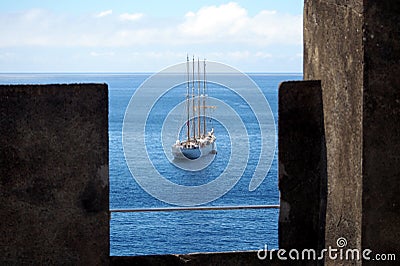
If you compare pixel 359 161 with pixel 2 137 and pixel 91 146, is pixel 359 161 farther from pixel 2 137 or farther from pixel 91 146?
pixel 2 137

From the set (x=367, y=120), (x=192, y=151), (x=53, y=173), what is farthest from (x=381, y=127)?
(x=192, y=151)

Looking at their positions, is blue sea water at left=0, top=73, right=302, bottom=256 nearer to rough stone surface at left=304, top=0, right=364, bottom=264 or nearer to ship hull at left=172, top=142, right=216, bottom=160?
ship hull at left=172, top=142, right=216, bottom=160

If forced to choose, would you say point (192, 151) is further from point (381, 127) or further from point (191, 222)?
point (381, 127)

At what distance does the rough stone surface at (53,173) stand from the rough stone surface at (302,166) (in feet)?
3.28

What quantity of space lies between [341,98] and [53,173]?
4.96 feet

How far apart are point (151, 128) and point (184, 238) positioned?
1404 inches

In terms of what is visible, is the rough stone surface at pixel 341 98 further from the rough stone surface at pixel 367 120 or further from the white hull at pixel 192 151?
the white hull at pixel 192 151

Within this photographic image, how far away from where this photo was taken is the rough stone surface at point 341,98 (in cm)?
363

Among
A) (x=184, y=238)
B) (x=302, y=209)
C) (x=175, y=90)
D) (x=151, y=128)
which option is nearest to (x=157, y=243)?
(x=184, y=238)

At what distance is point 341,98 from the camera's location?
384 centimetres

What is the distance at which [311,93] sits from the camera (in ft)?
13.9

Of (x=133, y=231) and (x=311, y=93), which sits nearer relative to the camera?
(x=311, y=93)

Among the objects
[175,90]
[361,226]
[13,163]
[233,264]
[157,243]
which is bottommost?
[157,243]

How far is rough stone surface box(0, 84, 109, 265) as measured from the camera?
3980 millimetres
